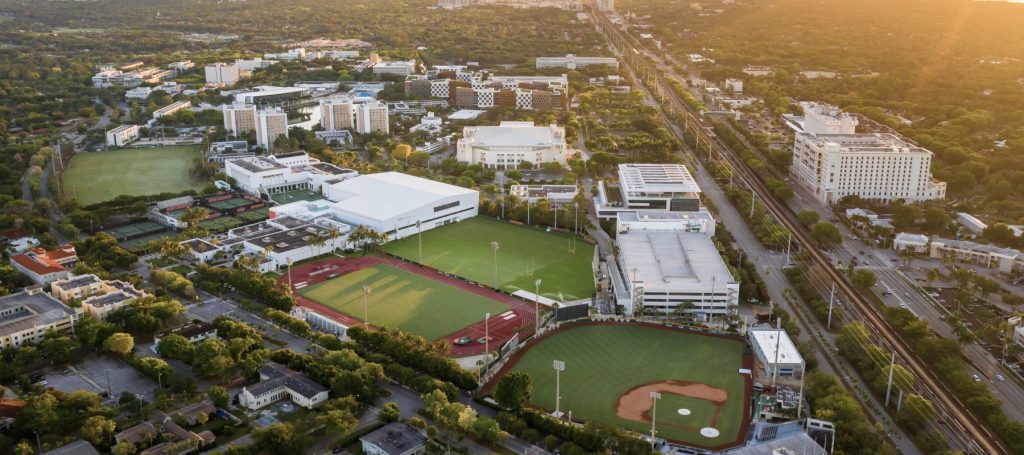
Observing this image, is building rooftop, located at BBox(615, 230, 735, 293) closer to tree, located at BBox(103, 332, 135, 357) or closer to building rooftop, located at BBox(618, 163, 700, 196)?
building rooftop, located at BBox(618, 163, 700, 196)

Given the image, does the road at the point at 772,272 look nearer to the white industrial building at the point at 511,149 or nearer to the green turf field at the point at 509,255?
the green turf field at the point at 509,255

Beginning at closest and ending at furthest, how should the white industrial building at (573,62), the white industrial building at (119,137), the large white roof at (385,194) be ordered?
the large white roof at (385,194), the white industrial building at (119,137), the white industrial building at (573,62)

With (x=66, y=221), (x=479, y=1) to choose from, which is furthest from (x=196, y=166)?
(x=479, y=1)

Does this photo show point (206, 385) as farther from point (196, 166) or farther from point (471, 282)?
point (196, 166)

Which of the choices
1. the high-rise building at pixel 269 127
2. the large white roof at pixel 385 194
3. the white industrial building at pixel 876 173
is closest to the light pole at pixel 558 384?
the large white roof at pixel 385 194

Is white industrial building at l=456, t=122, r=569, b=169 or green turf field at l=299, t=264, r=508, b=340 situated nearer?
green turf field at l=299, t=264, r=508, b=340

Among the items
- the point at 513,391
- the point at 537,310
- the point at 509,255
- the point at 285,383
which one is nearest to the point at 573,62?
the point at 509,255

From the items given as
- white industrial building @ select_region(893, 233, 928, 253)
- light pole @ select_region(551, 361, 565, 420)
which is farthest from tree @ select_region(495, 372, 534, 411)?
white industrial building @ select_region(893, 233, 928, 253)
